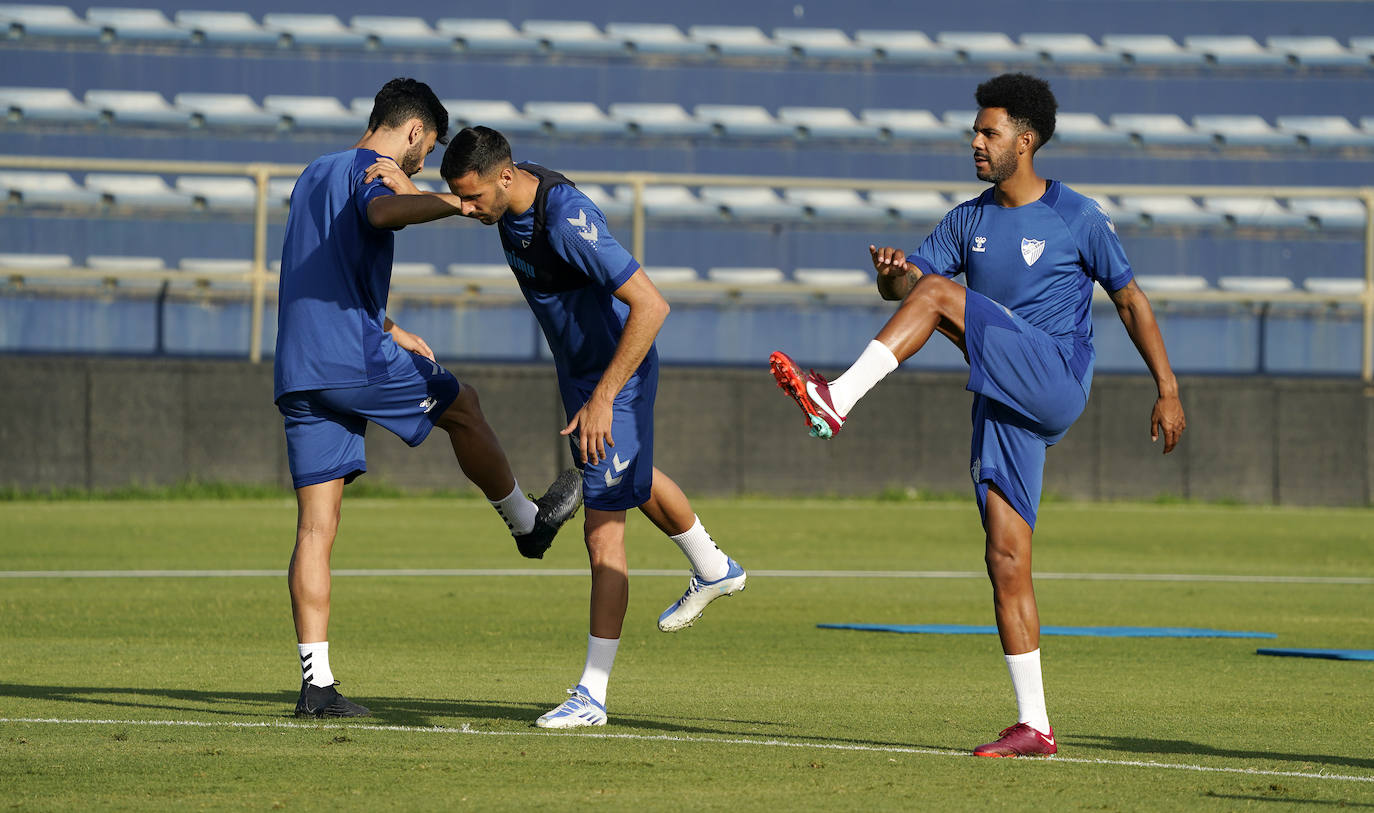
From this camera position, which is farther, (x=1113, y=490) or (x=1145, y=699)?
(x=1113, y=490)

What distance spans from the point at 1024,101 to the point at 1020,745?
217 centimetres

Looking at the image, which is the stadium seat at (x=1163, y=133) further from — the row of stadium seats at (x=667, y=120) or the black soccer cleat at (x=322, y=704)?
the black soccer cleat at (x=322, y=704)

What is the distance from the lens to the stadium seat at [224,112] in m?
25.9

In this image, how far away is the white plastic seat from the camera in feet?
91.8

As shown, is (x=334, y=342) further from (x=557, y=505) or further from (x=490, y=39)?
(x=490, y=39)

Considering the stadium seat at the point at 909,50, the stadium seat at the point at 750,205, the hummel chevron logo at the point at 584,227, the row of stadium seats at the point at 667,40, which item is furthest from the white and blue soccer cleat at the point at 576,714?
the stadium seat at the point at 909,50

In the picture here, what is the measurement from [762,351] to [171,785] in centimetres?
1610

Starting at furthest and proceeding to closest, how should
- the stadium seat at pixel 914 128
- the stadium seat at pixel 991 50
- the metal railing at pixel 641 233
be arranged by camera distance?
1. the stadium seat at pixel 991 50
2. the stadium seat at pixel 914 128
3. the metal railing at pixel 641 233

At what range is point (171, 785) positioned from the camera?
16.5 ft

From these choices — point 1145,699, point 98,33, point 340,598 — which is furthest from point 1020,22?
point 1145,699

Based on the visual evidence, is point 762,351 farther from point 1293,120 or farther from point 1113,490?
point 1293,120

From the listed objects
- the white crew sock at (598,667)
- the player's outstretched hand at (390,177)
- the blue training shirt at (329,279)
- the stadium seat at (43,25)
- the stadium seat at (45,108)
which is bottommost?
the white crew sock at (598,667)

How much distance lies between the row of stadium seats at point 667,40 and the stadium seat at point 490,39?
2cm

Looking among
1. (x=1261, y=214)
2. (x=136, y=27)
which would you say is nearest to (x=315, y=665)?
(x=1261, y=214)
